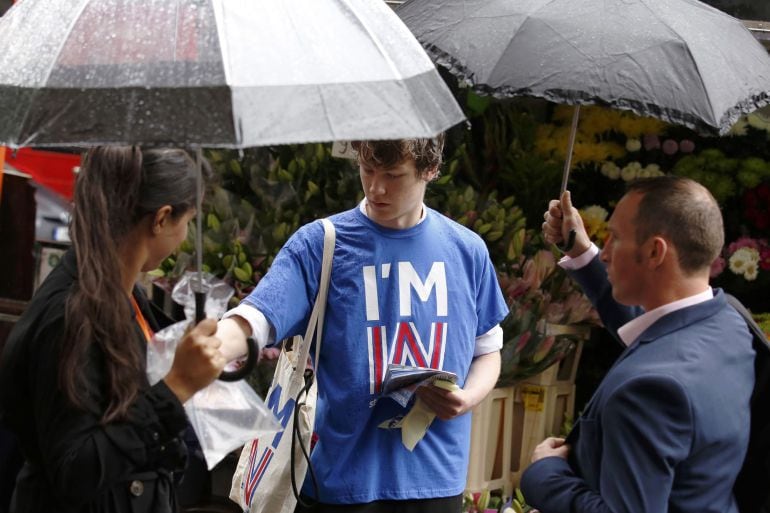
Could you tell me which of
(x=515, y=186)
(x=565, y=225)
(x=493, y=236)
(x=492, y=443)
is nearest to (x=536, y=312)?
(x=493, y=236)

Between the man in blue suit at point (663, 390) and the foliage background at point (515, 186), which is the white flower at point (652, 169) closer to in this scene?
the foliage background at point (515, 186)

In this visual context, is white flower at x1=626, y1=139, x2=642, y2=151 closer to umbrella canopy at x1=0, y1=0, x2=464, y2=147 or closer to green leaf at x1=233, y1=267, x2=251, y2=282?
green leaf at x1=233, y1=267, x2=251, y2=282

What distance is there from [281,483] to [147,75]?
156 centimetres

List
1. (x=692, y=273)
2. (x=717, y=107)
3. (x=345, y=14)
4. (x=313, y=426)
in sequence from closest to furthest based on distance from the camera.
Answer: (x=345, y=14) < (x=692, y=273) < (x=717, y=107) < (x=313, y=426)

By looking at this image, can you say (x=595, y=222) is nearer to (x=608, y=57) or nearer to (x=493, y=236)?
(x=493, y=236)

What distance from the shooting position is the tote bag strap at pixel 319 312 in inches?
131

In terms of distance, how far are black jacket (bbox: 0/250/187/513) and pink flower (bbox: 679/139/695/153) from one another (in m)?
4.39

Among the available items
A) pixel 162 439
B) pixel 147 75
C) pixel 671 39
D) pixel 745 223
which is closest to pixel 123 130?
pixel 147 75

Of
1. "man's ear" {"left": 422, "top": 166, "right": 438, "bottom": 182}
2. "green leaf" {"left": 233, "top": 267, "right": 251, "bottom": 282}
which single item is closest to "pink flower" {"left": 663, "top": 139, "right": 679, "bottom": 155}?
"green leaf" {"left": 233, "top": 267, "right": 251, "bottom": 282}

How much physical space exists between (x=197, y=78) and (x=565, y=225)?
1.67 meters

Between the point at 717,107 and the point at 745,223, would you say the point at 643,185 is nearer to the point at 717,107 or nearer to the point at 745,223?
the point at 717,107

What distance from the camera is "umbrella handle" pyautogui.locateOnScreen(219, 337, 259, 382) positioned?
104 inches

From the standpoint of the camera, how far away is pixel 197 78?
2.22 metres

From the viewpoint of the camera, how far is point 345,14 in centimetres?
249
